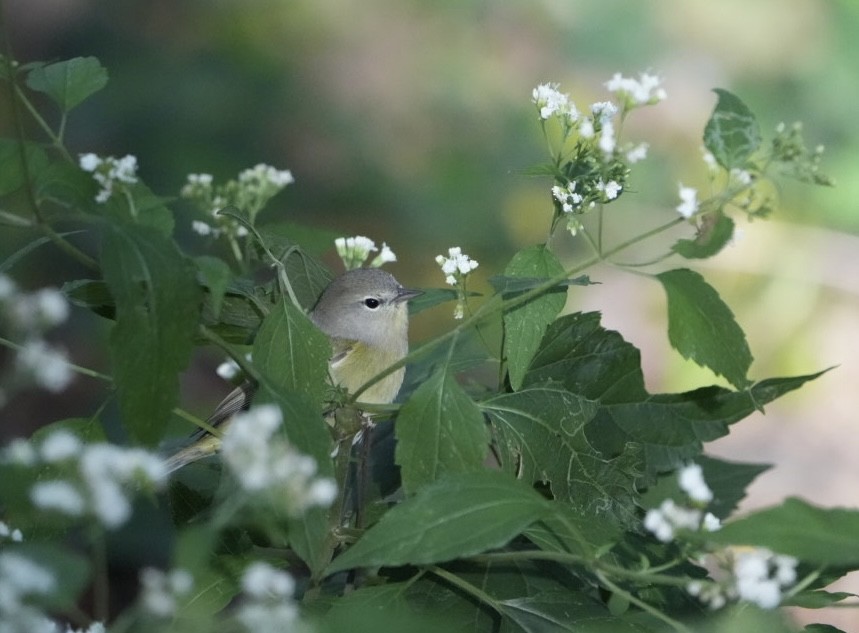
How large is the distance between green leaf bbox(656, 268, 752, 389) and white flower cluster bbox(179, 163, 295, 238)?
0.76 m

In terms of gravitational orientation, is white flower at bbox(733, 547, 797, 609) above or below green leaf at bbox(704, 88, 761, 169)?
below

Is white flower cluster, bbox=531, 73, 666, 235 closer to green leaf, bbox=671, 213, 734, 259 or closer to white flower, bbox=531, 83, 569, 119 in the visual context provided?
white flower, bbox=531, 83, 569, 119

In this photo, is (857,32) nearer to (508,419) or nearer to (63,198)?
(508,419)

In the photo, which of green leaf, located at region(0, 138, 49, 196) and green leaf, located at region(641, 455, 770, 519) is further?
green leaf, located at region(641, 455, 770, 519)

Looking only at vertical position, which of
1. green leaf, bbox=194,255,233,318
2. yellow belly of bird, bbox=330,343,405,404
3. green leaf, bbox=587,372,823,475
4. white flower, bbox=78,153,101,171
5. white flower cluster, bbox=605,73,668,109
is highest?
white flower cluster, bbox=605,73,668,109

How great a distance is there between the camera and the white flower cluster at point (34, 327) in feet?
3.83

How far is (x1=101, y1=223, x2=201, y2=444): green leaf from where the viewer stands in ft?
4.42

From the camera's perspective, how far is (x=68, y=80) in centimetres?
168

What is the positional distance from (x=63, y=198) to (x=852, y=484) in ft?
13.3

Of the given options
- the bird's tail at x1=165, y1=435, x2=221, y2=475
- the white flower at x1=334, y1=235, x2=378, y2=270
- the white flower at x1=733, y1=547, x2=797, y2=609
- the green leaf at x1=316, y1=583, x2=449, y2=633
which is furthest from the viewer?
the bird's tail at x1=165, y1=435, x2=221, y2=475

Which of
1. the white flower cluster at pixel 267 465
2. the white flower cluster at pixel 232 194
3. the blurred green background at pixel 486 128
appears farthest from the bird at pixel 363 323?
the blurred green background at pixel 486 128

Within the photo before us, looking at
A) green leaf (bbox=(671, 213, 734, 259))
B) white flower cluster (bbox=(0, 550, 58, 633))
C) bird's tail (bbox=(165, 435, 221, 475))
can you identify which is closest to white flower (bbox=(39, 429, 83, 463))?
white flower cluster (bbox=(0, 550, 58, 633))

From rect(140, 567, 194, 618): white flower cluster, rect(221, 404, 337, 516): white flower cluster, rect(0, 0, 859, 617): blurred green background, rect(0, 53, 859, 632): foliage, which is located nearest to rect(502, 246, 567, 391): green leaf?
rect(0, 53, 859, 632): foliage

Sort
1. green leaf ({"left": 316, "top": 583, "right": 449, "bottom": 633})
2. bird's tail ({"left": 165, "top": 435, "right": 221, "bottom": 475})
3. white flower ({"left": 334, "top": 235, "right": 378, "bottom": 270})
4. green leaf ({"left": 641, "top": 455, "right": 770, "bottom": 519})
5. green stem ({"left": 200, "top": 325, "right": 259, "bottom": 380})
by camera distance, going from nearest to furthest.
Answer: green leaf ({"left": 316, "top": 583, "right": 449, "bottom": 633})
green stem ({"left": 200, "top": 325, "right": 259, "bottom": 380})
white flower ({"left": 334, "top": 235, "right": 378, "bottom": 270})
green leaf ({"left": 641, "top": 455, "right": 770, "bottom": 519})
bird's tail ({"left": 165, "top": 435, "right": 221, "bottom": 475})
